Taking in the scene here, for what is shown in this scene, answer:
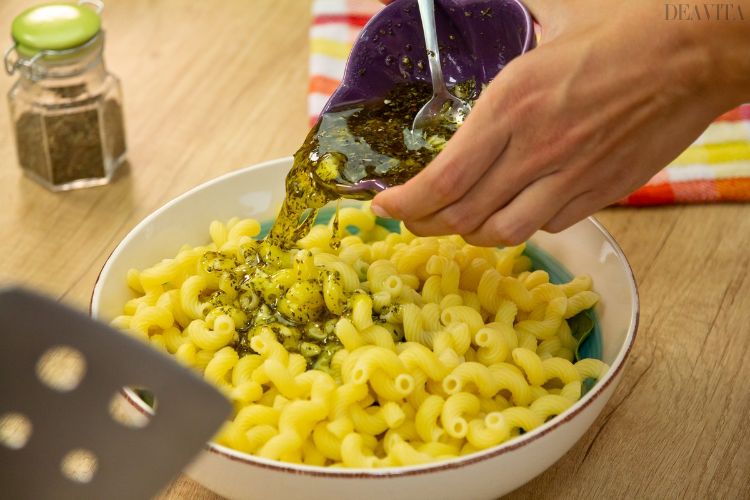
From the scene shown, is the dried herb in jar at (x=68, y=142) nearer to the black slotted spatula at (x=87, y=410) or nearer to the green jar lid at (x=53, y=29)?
the green jar lid at (x=53, y=29)

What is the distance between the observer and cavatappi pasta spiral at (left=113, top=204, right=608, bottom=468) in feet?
3.66

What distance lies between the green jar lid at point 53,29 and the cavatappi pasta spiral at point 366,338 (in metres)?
0.44

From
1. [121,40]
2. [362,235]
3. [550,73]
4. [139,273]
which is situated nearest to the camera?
[550,73]

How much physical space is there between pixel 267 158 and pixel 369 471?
35.9 inches

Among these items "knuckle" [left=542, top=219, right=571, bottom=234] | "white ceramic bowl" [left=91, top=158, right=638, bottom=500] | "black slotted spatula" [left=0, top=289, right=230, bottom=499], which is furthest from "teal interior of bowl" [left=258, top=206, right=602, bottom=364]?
"black slotted spatula" [left=0, top=289, right=230, bottom=499]

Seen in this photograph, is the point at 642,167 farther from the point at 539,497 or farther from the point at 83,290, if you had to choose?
the point at 83,290

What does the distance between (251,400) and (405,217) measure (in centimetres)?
28

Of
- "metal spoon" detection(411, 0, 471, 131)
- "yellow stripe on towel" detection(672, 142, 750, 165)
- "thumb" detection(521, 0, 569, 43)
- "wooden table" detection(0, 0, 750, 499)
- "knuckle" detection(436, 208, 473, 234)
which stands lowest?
"wooden table" detection(0, 0, 750, 499)

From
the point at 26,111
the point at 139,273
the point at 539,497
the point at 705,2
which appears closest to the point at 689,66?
the point at 705,2

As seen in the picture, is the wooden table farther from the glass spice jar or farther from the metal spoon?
the metal spoon

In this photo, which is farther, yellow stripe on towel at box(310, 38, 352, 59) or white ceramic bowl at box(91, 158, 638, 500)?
yellow stripe on towel at box(310, 38, 352, 59)

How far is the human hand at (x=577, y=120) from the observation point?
1.05 m

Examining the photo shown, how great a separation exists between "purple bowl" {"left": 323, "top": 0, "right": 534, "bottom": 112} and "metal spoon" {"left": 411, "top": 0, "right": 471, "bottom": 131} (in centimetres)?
6

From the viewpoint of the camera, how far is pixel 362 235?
58.7 inches
